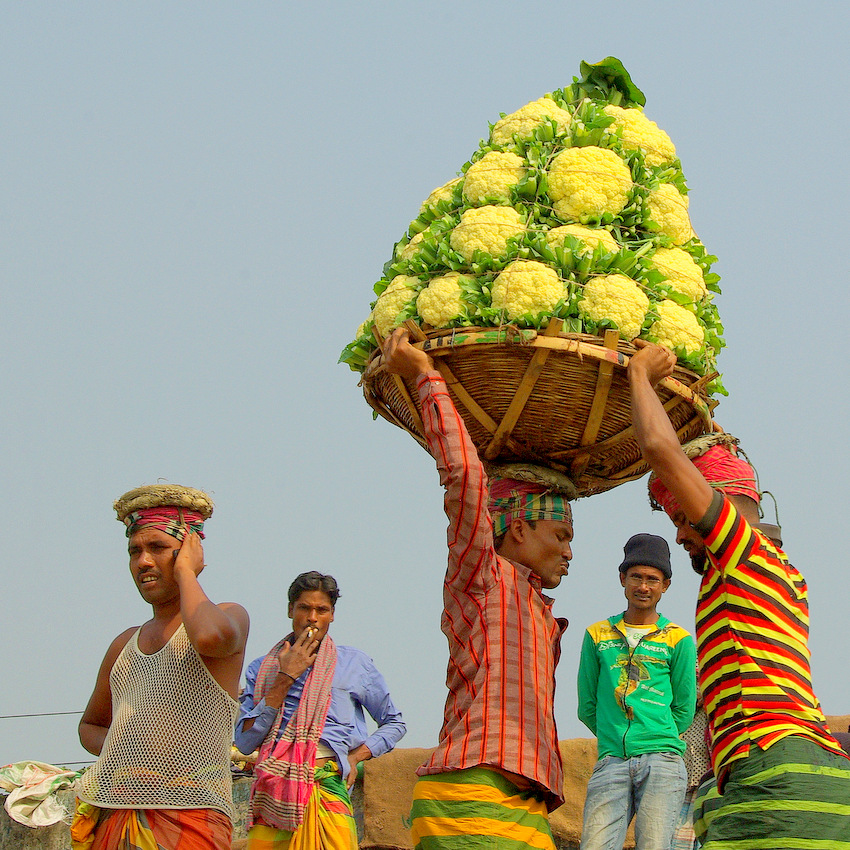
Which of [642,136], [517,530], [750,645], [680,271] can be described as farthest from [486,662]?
[642,136]

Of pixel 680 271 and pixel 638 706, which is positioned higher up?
pixel 680 271

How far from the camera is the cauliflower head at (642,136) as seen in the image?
426 cm

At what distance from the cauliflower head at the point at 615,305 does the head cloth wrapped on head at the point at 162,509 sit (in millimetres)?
1502

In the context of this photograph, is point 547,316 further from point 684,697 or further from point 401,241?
point 684,697

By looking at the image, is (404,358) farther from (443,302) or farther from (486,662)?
(486,662)

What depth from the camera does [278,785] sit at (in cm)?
486

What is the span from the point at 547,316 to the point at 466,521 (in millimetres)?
733

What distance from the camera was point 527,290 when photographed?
366cm

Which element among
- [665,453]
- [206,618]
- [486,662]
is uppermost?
[665,453]

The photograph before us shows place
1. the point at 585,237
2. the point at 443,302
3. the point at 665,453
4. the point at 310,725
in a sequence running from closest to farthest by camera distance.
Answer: the point at 665,453
the point at 443,302
the point at 585,237
the point at 310,725

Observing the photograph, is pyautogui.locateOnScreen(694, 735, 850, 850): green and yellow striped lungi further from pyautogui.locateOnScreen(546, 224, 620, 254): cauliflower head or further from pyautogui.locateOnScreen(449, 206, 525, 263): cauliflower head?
pyautogui.locateOnScreen(449, 206, 525, 263): cauliflower head

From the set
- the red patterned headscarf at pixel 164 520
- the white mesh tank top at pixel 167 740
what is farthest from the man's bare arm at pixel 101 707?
the red patterned headscarf at pixel 164 520

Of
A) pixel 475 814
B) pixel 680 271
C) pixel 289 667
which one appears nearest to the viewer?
pixel 475 814

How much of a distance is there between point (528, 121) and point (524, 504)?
1512mm
